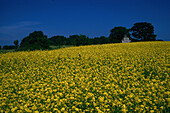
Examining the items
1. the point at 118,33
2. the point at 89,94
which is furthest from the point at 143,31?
the point at 89,94

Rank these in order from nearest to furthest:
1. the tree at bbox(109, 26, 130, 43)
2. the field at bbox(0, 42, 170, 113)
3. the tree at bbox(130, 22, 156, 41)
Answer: the field at bbox(0, 42, 170, 113)
the tree at bbox(130, 22, 156, 41)
the tree at bbox(109, 26, 130, 43)

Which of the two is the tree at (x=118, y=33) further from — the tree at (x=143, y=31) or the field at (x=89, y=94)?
the field at (x=89, y=94)

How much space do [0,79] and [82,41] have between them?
39810 mm

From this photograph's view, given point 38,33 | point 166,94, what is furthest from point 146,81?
point 38,33

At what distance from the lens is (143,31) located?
2537 inches

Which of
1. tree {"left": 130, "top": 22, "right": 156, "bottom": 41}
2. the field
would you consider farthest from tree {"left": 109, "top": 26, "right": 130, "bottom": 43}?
the field

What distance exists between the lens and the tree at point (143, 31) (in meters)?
63.4

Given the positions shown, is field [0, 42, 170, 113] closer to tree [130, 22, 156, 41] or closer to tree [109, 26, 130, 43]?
tree [130, 22, 156, 41]

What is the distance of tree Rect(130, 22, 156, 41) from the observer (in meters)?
63.4

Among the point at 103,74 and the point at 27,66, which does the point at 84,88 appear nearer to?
the point at 103,74

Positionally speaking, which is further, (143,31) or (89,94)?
(143,31)

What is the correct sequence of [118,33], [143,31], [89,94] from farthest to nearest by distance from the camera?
1. [118,33]
2. [143,31]
3. [89,94]

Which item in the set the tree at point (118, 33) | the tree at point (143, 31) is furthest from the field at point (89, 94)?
the tree at point (118, 33)

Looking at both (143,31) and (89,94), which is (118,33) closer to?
(143,31)
